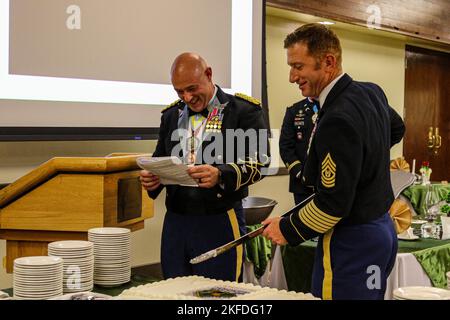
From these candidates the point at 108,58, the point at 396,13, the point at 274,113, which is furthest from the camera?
the point at 396,13

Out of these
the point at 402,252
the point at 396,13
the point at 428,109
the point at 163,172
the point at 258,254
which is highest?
the point at 396,13

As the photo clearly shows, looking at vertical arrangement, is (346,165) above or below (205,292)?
above

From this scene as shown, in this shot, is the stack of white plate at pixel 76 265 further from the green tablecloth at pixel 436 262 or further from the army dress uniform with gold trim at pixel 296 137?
the army dress uniform with gold trim at pixel 296 137

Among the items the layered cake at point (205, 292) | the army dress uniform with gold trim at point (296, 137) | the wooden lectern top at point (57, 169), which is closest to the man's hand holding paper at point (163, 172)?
the wooden lectern top at point (57, 169)

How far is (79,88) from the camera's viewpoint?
3102 millimetres

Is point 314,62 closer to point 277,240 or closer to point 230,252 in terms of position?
point 277,240

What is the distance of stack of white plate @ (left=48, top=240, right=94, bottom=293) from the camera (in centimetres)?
179

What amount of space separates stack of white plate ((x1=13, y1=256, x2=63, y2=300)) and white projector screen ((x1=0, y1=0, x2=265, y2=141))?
1.29m

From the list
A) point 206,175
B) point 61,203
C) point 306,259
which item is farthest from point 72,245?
point 306,259

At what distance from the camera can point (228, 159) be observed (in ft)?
8.23

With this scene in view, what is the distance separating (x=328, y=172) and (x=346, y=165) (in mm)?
56

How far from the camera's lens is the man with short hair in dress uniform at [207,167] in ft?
7.63

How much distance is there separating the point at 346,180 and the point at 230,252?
2.30ft

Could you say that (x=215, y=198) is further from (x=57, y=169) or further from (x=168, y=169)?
(x=57, y=169)
